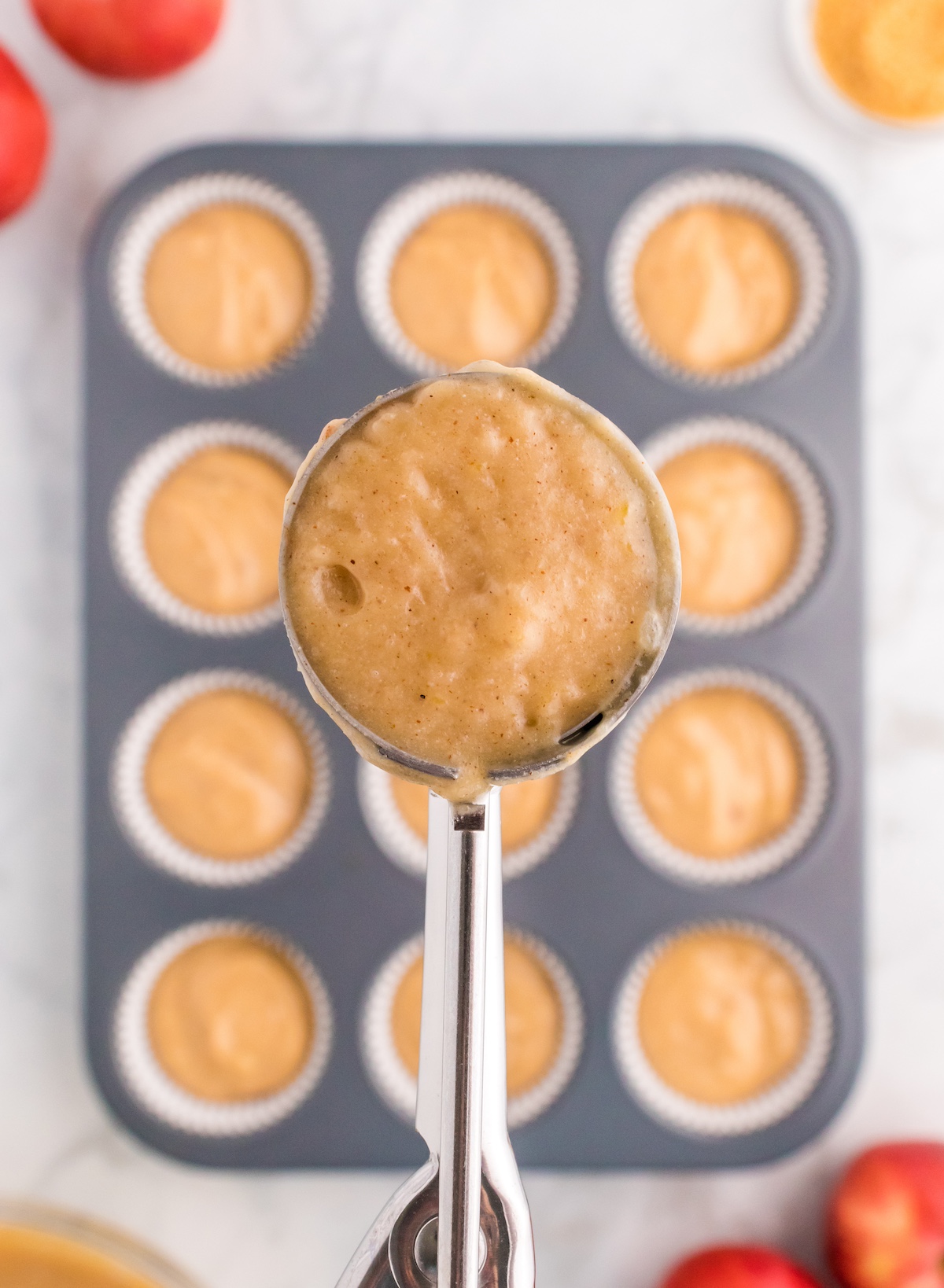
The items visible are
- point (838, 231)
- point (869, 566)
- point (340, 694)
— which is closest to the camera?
point (340, 694)

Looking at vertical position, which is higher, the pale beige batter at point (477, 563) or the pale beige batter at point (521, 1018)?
the pale beige batter at point (477, 563)

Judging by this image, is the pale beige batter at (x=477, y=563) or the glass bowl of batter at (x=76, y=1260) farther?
the glass bowl of batter at (x=76, y=1260)

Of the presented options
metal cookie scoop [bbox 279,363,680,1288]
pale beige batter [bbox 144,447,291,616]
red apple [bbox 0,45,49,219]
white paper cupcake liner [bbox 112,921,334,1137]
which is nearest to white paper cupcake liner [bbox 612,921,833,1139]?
white paper cupcake liner [bbox 112,921,334,1137]

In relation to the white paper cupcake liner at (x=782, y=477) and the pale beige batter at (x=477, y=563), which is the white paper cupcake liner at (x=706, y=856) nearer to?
the white paper cupcake liner at (x=782, y=477)

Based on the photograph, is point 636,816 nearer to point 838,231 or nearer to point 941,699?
point 941,699

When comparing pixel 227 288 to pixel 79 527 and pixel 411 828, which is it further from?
pixel 411 828

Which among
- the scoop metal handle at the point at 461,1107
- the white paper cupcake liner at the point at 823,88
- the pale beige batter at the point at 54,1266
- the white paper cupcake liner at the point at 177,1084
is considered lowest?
the pale beige batter at the point at 54,1266

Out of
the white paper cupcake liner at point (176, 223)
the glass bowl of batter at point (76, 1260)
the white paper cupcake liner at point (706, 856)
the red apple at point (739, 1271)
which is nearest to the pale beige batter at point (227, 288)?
the white paper cupcake liner at point (176, 223)

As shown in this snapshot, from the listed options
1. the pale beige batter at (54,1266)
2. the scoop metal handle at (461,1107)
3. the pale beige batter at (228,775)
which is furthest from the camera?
the pale beige batter at (228,775)

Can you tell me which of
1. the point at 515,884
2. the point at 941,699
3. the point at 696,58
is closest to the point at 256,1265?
the point at 515,884
